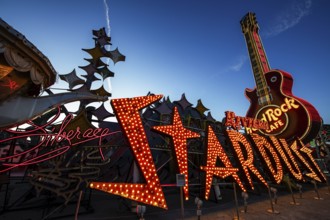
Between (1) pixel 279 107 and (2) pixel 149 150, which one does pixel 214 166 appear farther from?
(1) pixel 279 107

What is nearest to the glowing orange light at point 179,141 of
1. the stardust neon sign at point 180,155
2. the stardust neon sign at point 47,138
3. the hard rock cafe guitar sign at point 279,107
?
the stardust neon sign at point 180,155

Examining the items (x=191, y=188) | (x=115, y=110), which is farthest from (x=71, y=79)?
(x=191, y=188)

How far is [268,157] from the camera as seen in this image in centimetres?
1546

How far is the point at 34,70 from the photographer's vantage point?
7957 millimetres

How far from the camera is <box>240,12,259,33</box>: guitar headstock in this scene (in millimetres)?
36000

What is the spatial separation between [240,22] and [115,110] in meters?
38.5

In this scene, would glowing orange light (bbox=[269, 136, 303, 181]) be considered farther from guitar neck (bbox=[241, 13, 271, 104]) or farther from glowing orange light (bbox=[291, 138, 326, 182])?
guitar neck (bbox=[241, 13, 271, 104])

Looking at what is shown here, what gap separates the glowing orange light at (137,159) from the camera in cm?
800

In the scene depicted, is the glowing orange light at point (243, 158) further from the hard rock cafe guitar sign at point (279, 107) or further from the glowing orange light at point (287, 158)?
the hard rock cafe guitar sign at point (279, 107)

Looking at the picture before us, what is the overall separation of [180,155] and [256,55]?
2930cm

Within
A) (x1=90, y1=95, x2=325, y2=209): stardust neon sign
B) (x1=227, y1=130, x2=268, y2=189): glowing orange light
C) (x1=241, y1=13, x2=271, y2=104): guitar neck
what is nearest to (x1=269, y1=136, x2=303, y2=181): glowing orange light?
(x1=90, y1=95, x2=325, y2=209): stardust neon sign

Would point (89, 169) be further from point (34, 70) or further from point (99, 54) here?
point (99, 54)

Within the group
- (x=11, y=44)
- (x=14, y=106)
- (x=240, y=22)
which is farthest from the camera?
(x=240, y=22)

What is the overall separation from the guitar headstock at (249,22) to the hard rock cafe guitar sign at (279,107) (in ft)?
22.4
